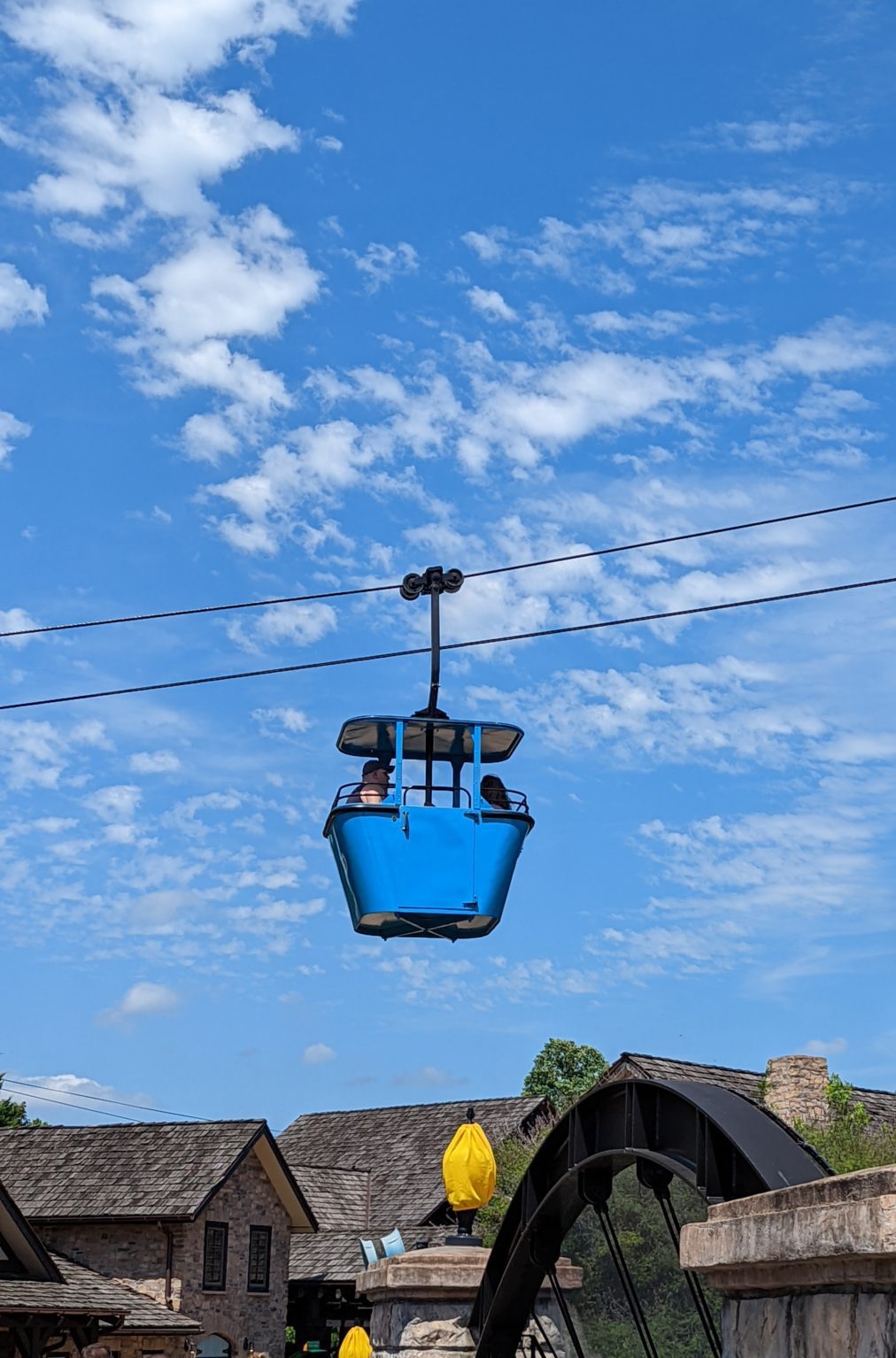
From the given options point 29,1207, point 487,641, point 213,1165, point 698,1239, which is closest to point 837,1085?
point 213,1165

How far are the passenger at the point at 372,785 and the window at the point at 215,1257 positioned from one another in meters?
24.4

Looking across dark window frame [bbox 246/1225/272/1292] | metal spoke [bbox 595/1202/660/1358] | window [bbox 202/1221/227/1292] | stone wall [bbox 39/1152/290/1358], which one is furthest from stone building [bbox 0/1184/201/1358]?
metal spoke [bbox 595/1202/660/1358]

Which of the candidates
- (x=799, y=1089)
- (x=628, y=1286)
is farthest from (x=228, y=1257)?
(x=628, y=1286)

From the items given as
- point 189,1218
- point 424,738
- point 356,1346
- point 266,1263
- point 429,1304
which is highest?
point 424,738

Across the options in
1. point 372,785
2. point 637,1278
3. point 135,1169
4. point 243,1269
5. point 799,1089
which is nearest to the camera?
point 372,785

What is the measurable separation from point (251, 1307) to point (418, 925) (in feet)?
83.7

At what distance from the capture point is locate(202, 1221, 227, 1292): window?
33500 millimetres

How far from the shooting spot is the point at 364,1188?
41.8m

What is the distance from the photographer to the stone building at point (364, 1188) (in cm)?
3834

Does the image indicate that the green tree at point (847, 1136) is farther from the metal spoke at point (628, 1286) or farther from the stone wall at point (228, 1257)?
the metal spoke at point (628, 1286)

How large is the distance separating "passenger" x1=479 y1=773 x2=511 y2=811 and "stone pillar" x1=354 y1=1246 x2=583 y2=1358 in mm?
3221

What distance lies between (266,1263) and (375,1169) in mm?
8129

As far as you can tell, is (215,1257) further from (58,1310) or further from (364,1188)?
(364,1188)

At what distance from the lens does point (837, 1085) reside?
3116 cm
